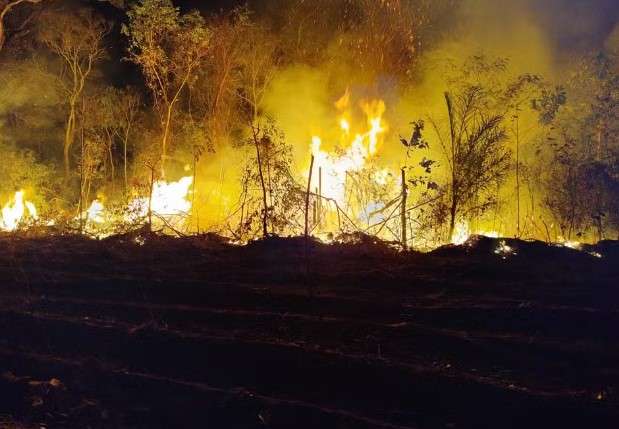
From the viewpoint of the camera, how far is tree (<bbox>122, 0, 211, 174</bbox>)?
17031mm

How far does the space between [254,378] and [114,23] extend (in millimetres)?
21599

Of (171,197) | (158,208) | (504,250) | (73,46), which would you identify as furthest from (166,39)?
(504,250)

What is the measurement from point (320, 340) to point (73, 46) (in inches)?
773

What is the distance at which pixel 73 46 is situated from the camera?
22375 millimetres

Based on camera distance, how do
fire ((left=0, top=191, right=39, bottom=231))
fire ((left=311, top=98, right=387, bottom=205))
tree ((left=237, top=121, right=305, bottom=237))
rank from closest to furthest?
tree ((left=237, top=121, right=305, bottom=237)) < fire ((left=311, top=98, right=387, bottom=205)) < fire ((left=0, top=191, right=39, bottom=231))

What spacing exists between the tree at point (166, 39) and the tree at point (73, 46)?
5210mm

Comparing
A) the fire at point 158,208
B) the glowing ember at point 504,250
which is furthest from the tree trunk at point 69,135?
the glowing ember at point 504,250

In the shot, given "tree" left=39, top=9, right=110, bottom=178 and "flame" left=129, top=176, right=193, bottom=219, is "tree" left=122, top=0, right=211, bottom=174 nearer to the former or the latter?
"flame" left=129, top=176, right=193, bottom=219

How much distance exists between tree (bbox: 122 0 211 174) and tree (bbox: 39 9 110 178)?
521 cm

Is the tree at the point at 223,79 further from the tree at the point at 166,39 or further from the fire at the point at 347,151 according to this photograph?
the fire at the point at 347,151

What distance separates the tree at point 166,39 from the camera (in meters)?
17.0

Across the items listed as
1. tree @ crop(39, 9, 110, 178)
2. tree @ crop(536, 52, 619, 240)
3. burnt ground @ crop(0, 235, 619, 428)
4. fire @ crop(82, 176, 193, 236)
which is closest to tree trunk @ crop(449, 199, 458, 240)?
burnt ground @ crop(0, 235, 619, 428)

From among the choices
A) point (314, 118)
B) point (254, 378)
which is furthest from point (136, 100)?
point (254, 378)

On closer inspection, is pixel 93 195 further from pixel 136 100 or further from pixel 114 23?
pixel 114 23
